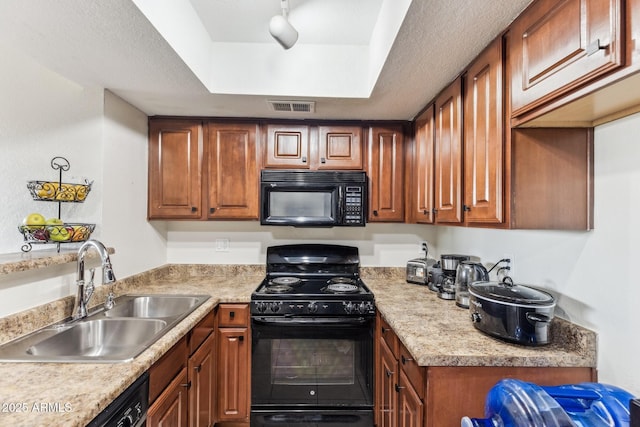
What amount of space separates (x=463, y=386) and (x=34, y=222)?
197 centimetres

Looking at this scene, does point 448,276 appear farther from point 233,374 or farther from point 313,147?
point 233,374

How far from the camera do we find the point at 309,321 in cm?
199

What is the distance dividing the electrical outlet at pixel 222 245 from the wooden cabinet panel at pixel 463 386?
1984 millimetres

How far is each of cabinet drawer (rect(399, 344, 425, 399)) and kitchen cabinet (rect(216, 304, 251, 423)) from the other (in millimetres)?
1042

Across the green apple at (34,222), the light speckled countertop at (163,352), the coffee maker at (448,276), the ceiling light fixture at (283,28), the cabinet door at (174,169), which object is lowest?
the light speckled countertop at (163,352)

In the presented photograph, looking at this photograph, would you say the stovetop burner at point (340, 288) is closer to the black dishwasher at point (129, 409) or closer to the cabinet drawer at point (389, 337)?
the cabinet drawer at point (389, 337)

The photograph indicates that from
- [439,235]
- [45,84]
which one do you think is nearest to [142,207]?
[45,84]

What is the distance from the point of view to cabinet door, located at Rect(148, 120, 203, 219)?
2.36 m

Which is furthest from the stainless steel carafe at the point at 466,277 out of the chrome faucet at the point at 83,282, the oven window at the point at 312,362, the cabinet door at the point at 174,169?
the cabinet door at the point at 174,169

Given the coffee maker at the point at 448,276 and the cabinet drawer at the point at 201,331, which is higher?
the coffee maker at the point at 448,276

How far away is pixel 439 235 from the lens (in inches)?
104

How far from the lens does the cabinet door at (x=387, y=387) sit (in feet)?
5.15

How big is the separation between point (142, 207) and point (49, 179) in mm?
734

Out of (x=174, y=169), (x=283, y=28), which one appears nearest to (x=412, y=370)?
(x=283, y=28)
